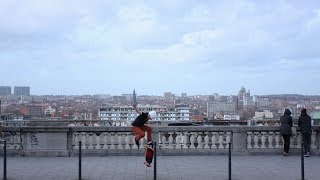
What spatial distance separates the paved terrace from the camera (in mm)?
13375

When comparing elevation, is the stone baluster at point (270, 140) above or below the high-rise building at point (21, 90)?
below

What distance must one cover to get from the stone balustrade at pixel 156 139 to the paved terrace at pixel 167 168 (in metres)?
0.55

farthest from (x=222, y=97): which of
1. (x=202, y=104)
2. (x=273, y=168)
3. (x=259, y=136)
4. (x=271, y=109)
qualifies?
(x=273, y=168)

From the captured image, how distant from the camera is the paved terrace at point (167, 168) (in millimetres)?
13375

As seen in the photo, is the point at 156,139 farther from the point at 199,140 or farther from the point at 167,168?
the point at 167,168

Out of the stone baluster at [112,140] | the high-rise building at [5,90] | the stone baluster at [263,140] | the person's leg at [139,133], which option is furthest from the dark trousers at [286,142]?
the high-rise building at [5,90]

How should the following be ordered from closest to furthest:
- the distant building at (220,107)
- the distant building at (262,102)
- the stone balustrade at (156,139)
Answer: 1. the stone balustrade at (156,139)
2. the distant building at (262,102)
3. the distant building at (220,107)

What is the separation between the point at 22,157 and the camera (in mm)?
17812

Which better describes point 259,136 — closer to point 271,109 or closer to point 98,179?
point 98,179

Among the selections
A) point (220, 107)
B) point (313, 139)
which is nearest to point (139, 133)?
point (313, 139)

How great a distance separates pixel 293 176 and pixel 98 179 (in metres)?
4.85

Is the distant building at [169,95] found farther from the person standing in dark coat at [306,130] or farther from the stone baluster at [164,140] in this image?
the person standing in dark coat at [306,130]

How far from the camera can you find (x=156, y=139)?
1859 centimetres

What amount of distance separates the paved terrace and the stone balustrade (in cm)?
55
